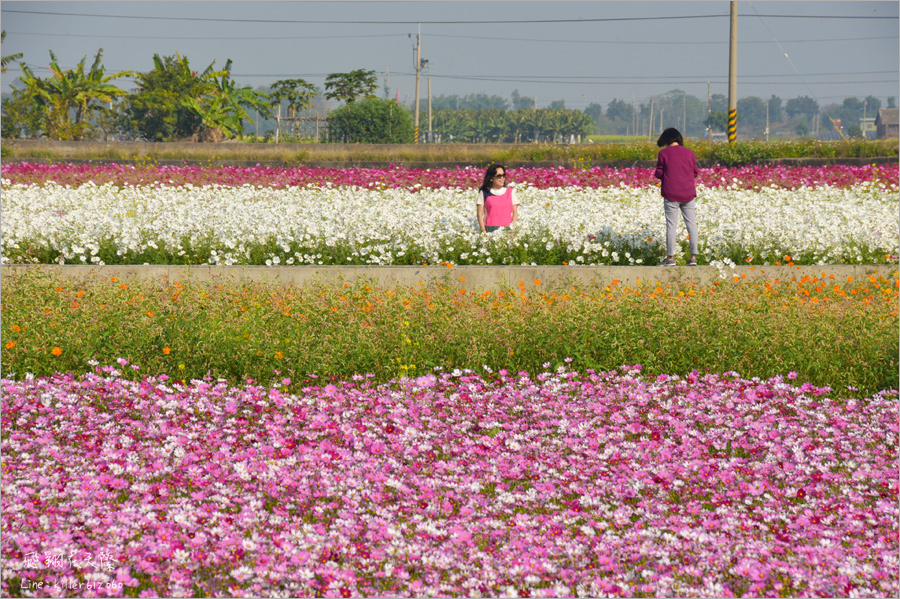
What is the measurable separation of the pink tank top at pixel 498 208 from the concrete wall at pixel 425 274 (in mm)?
1495

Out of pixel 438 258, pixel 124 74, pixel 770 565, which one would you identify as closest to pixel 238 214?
pixel 438 258

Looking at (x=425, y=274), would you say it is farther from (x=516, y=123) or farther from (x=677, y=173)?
(x=516, y=123)

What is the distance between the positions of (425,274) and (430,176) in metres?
10.3

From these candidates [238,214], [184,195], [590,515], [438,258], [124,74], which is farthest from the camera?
[124,74]

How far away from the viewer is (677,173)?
9.32m

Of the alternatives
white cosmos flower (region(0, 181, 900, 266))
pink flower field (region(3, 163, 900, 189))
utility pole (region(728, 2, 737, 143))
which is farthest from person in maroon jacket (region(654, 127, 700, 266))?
utility pole (region(728, 2, 737, 143))

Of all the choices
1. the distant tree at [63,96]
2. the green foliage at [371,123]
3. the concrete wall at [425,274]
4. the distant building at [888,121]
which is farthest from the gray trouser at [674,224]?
the distant building at [888,121]

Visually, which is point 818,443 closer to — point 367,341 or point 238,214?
point 367,341

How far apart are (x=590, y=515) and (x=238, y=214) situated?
25.9ft

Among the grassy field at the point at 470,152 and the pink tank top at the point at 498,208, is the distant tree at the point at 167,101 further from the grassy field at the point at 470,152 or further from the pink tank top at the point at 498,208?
the pink tank top at the point at 498,208

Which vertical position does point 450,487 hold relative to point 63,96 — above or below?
below

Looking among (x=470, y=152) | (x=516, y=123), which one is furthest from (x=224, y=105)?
(x=516, y=123)

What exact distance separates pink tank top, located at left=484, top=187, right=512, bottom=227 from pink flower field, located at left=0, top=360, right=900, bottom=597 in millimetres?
4092

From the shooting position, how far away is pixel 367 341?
5980mm
